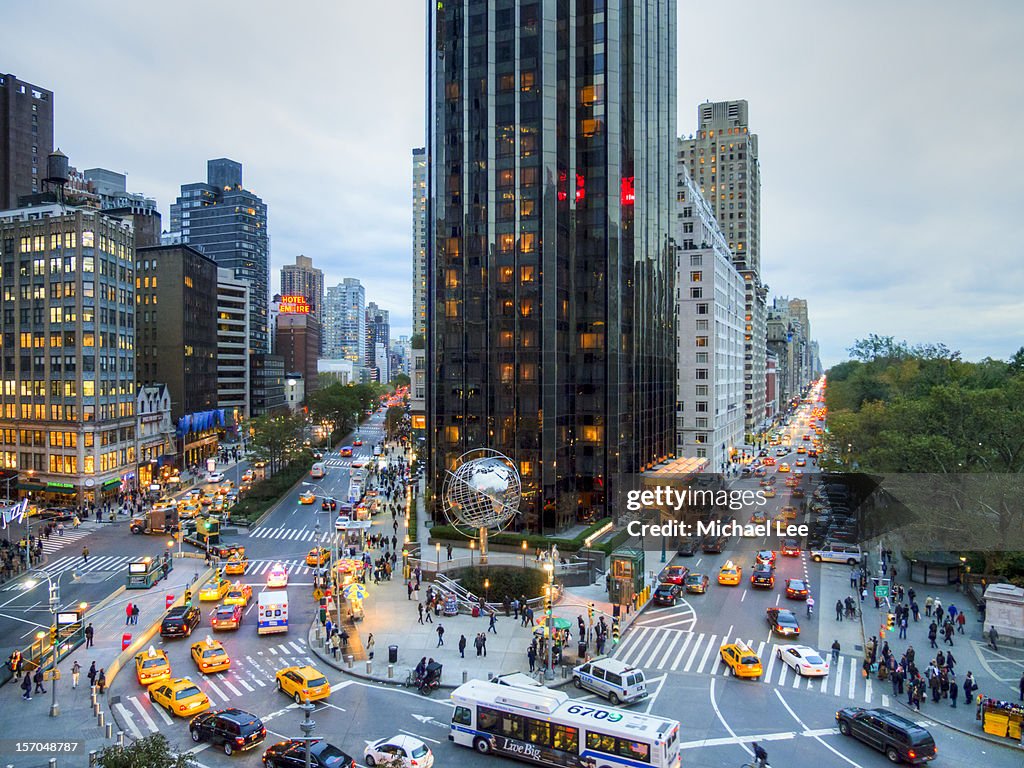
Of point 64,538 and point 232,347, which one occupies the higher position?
point 232,347

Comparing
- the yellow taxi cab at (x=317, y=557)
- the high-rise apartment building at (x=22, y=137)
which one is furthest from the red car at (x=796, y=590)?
the high-rise apartment building at (x=22, y=137)

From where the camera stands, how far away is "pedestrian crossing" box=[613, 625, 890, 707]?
31.4 m

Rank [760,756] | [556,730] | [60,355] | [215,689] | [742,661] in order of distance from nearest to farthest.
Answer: [760,756] < [556,730] < [215,689] < [742,661] < [60,355]

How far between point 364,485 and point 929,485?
2484 inches

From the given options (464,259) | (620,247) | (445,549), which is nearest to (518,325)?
Answer: (464,259)

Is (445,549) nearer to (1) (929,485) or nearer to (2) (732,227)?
(1) (929,485)

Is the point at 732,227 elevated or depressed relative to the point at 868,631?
elevated

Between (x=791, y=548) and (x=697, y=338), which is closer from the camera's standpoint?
(x=791, y=548)

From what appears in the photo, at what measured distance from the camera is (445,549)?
188ft

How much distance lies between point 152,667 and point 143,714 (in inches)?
132

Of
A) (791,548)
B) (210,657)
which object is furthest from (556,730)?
(791,548)

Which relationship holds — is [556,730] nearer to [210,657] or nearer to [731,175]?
[210,657]

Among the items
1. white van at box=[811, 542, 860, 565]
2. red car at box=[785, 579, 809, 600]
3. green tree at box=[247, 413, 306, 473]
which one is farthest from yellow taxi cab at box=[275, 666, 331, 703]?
green tree at box=[247, 413, 306, 473]

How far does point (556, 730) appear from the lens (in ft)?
78.3
